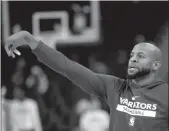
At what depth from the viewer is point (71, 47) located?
6.54m

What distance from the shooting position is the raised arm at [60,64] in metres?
2.38

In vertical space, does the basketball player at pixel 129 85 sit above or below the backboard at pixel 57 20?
below

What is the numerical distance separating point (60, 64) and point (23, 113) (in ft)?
13.2

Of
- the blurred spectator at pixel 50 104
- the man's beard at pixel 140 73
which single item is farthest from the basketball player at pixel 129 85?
the blurred spectator at pixel 50 104

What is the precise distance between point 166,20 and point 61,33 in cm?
172

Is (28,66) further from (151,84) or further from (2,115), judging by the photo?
(151,84)

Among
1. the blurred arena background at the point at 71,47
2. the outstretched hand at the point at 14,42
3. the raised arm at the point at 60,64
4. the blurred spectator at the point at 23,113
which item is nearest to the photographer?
the outstretched hand at the point at 14,42

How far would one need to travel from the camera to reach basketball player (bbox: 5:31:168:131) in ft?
7.54

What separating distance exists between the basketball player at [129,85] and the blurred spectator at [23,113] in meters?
3.88

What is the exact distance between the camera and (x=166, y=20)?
6652 millimetres

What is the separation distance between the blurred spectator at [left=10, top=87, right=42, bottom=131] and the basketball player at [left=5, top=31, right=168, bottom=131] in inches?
153

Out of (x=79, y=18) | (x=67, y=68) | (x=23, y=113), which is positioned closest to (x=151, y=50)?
(x=67, y=68)

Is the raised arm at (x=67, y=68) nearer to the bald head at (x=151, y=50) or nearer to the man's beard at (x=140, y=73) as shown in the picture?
the man's beard at (x=140, y=73)

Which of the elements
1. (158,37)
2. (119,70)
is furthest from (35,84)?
(158,37)
